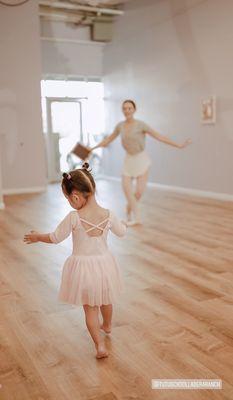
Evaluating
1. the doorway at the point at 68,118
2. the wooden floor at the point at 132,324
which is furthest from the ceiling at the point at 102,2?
the wooden floor at the point at 132,324

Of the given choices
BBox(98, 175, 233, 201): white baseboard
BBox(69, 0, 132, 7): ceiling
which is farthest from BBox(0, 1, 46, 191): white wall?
BBox(98, 175, 233, 201): white baseboard

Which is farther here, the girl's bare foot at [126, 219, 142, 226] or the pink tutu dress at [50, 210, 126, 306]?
the girl's bare foot at [126, 219, 142, 226]

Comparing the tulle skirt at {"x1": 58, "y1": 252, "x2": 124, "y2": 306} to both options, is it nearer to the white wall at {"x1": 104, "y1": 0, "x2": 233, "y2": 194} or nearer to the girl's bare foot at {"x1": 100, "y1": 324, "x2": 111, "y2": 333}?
the girl's bare foot at {"x1": 100, "y1": 324, "x2": 111, "y2": 333}

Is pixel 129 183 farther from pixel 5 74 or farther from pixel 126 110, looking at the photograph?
pixel 5 74

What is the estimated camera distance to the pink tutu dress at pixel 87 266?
1.82 meters

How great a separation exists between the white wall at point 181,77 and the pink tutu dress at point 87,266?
17.7 feet

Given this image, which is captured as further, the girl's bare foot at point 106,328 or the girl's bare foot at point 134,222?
the girl's bare foot at point 134,222

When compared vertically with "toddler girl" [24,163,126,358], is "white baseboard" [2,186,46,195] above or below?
below

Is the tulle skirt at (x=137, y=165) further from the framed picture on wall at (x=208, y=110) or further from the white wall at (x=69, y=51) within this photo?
the white wall at (x=69, y=51)

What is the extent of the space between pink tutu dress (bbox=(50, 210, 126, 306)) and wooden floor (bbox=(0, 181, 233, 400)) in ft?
0.96

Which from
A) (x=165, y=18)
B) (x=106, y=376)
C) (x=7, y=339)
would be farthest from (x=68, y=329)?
(x=165, y=18)

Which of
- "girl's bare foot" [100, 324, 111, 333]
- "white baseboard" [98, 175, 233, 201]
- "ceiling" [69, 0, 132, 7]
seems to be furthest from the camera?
"ceiling" [69, 0, 132, 7]

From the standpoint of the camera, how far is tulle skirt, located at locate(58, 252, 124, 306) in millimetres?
1817

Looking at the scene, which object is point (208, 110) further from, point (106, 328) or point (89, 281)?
point (89, 281)
